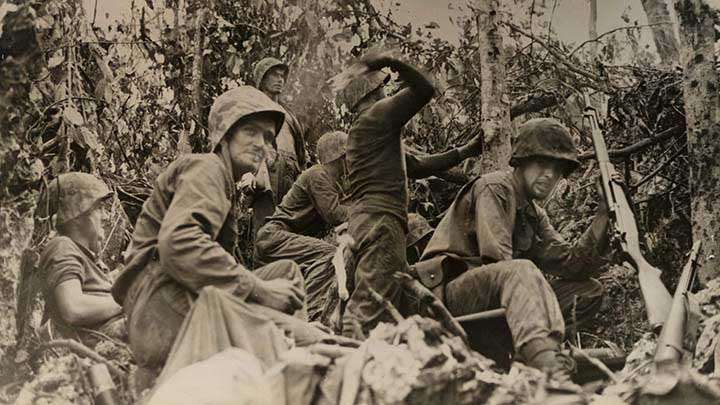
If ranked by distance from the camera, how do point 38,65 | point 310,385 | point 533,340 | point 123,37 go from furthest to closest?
point 123,37 → point 38,65 → point 533,340 → point 310,385

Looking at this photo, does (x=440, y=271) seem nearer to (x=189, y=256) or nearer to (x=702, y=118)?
(x=189, y=256)

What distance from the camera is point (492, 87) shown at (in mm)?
8906

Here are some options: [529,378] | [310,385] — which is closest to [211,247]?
[310,385]

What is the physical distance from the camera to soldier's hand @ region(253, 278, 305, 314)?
7.28 metres

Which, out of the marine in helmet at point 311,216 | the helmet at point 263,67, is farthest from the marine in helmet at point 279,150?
the marine in helmet at point 311,216

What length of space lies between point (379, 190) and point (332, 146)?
1.23 m

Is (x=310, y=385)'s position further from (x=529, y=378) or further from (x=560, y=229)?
(x=560, y=229)

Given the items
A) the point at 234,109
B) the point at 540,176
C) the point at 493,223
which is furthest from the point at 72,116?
the point at 540,176

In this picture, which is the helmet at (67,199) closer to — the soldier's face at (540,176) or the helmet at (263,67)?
the helmet at (263,67)

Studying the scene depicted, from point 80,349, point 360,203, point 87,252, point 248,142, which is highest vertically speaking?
point 248,142

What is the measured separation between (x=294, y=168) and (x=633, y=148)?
220 cm

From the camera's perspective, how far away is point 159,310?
7.34 metres

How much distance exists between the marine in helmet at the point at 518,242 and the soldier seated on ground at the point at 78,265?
1.80m

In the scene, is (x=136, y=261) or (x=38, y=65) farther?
(x=38, y=65)
